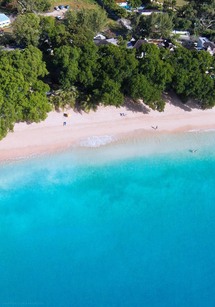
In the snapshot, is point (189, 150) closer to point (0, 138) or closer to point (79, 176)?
point (79, 176)

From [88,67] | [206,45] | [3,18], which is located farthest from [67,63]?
[206,45]

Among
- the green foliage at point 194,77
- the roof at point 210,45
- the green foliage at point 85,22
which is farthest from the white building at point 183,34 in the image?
the green foliage at point 194,77

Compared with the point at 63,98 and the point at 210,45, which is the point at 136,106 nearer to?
the point at 63,98

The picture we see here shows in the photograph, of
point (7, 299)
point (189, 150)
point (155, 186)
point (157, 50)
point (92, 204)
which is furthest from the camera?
point (157, 50)

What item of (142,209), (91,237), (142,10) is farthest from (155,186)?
(142,10)

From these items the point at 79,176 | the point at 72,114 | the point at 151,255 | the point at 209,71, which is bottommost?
the point at 151,255

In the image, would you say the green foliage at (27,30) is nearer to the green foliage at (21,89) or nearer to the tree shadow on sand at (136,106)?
the green foliage at (21,89)
